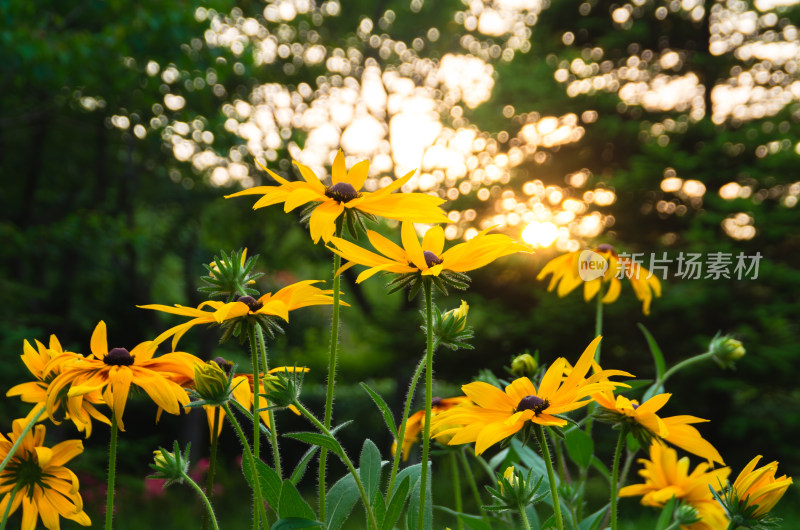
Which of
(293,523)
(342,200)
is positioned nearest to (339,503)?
(293,523)

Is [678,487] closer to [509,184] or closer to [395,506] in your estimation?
[395,506]

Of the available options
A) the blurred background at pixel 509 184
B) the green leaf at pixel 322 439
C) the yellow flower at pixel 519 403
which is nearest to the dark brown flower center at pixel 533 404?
the yellow flower at pixel 519 403

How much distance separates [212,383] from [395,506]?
274 mm

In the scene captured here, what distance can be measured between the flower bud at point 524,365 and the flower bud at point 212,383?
542mm

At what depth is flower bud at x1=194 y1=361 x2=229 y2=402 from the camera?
2.37ft

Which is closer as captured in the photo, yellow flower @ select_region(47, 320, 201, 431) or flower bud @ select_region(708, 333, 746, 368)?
yellow flower @ select_region(47, 320, 201, 431)

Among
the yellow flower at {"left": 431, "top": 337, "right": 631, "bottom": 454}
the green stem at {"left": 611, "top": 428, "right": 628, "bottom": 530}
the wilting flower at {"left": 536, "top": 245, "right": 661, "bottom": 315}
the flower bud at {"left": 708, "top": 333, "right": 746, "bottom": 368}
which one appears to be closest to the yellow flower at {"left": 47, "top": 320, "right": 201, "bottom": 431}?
the yellow flower at {"left": 431, "top": 337, "right": 631, "bottom": 454}

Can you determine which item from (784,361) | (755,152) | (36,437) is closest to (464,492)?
(784,361)

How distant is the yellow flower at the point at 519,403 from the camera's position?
0.69 metres

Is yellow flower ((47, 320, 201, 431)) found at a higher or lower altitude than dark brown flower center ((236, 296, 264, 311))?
lower

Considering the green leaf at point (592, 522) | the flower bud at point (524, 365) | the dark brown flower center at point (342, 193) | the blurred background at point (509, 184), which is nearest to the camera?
the dark brown flower center at point (342, 193)

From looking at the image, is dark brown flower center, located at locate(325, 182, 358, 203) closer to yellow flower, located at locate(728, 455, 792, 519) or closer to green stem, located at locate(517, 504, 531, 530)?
green stem, located at locate(517, 504, 531, 530)

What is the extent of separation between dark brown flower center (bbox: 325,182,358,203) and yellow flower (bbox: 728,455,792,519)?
597 millimetres

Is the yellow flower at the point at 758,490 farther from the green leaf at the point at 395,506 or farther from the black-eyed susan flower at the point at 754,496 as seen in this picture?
the green leaf at the point at 395,506
